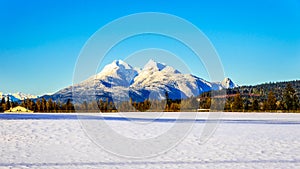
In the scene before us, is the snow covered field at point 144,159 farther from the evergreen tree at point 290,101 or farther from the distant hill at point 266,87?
the distant hill at point 266,87

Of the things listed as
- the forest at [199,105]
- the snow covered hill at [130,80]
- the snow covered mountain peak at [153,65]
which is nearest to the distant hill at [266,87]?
the snow covered hill at [130,80]

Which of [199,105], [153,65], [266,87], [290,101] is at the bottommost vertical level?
[199,105]

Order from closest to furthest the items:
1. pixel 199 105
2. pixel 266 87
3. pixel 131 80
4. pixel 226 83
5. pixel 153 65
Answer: pixel 153 65 → pixel 131 80 → pixel 226 83 → pixel 199 105 → pixel 266 87

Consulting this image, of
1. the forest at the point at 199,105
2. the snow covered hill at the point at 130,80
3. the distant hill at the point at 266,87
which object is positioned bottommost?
the forest at the point at 199,105

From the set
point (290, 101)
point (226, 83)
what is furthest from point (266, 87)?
point (226, 83)

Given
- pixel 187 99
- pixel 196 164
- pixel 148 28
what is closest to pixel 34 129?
pixel 148 28

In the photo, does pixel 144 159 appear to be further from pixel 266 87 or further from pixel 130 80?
pixel 266 87

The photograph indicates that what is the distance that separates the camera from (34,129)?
1343 centimetres

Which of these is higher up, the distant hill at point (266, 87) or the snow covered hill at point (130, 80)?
the distant hill at point (266, 87)

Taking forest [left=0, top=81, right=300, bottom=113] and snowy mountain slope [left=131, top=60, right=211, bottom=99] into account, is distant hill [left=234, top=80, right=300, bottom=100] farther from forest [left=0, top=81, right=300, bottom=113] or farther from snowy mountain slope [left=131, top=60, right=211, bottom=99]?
forest [left=0, top=81, right=300, bottom=113]

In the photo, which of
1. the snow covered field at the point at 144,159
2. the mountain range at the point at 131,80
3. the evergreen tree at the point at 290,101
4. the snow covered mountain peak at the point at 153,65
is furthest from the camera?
the evergreen tree at the point at 290,101

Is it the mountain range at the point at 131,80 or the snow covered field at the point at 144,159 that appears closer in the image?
the snow covered field at the point at 144,159

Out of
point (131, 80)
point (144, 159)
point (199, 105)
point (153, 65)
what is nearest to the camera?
point (144, 159)

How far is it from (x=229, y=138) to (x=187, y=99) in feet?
190
